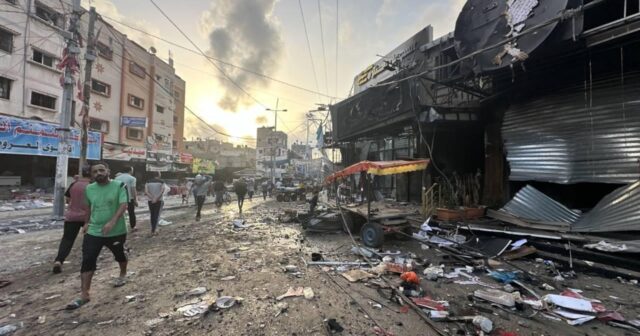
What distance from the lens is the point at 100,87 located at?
22.7 metres

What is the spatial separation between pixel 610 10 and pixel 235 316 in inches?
392

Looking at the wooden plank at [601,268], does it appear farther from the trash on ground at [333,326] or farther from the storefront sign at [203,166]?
the storefront sign at [203,166]

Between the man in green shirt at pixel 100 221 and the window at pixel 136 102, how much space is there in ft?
86.8

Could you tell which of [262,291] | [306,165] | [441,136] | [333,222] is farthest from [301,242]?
[306,165]

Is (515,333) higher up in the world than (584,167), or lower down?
lower down

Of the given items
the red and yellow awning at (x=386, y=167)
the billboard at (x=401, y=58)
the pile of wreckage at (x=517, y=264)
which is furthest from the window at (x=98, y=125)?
the pile of wreckage at (x=517, y=264)

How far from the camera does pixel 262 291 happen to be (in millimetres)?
4324

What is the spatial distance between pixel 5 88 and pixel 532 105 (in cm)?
2604

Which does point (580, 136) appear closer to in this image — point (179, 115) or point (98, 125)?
point (98, 125)

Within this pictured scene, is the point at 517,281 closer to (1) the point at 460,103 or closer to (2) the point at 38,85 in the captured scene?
(1) the point at 460,103

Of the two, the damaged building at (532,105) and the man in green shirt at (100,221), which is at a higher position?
the damaged building at (532,105)

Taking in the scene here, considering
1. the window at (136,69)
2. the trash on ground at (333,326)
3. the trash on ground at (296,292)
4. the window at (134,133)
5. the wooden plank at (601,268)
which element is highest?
the window at (136,69)

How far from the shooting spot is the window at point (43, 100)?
17.5 meters

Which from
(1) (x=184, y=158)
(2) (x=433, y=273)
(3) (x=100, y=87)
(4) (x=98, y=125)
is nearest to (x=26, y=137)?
(4) (x=98, y=125)
